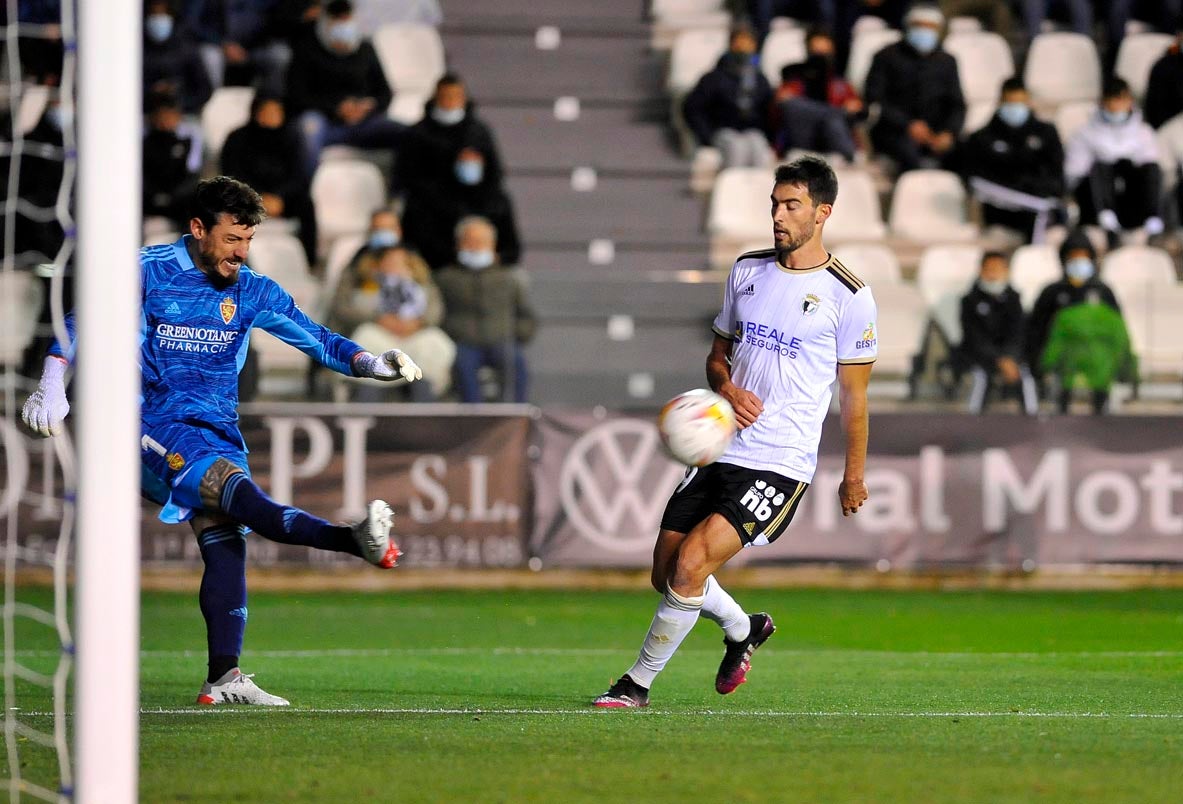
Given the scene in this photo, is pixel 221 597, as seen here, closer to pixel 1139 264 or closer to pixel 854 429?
pixel 854 429

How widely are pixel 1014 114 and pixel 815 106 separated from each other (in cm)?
186

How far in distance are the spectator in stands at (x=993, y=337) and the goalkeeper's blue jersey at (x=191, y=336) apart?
7.59 meters

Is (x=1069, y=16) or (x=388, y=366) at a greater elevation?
(x=1069, y=16)

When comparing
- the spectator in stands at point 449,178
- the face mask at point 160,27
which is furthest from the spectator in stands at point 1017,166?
the face mask at point 160,27

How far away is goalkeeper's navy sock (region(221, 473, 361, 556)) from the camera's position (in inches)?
260

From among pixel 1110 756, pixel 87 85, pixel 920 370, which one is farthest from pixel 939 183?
pixel 87 85

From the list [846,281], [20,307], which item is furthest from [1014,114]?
[846,281]

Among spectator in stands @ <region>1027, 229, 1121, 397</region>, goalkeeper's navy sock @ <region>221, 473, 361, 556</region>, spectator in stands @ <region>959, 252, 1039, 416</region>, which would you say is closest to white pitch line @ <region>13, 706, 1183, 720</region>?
goalkeeper's navy sock @ <region>221, 473, 361, 556</region>

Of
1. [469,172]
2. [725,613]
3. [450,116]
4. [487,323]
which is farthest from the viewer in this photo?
[450,116]

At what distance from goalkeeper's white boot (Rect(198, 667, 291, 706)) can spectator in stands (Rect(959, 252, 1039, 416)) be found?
786 cm

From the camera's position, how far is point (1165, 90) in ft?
57.4

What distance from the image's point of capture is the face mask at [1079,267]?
46.8ft

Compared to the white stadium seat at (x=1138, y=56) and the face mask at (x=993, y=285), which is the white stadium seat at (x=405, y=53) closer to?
the face mask at (x=993, y=285)

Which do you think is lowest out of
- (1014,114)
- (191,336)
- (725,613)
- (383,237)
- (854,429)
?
(725,613)
